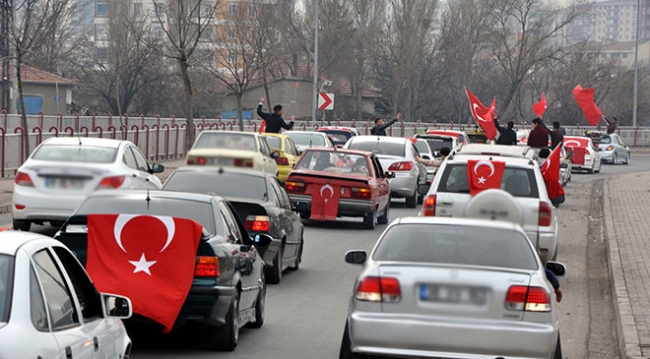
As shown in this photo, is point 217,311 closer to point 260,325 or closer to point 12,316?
point 260,325

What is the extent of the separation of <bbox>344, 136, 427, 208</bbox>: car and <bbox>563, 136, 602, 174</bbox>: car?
16079mm

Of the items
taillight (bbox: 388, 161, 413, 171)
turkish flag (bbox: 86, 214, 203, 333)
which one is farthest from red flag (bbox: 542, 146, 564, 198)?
turkish flag (bbox: 86, 214, 203, 333)

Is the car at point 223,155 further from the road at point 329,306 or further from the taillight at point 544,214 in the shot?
the taillight at point 544,214

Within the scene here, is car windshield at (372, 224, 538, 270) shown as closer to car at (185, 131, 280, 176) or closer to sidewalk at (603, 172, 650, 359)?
sidewalk at (603, 172, 650, 359)

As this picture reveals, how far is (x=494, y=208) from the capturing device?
12414 millimetres

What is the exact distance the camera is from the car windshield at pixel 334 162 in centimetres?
2184

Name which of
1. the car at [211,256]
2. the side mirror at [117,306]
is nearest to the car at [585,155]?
the car at [211,256]

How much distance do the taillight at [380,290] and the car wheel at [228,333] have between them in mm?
1738

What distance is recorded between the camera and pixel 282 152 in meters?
27.5

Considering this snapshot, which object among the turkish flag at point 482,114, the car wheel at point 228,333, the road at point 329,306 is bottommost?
the road at point 329,306

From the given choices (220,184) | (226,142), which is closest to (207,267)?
(220,184)

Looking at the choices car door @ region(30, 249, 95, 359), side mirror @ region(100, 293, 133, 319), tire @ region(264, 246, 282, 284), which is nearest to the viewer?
car door @ region(30, 249, 95, 359)

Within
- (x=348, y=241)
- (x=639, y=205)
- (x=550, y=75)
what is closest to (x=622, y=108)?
(x=550, y=75)

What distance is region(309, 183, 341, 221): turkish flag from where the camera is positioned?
21141 mm
